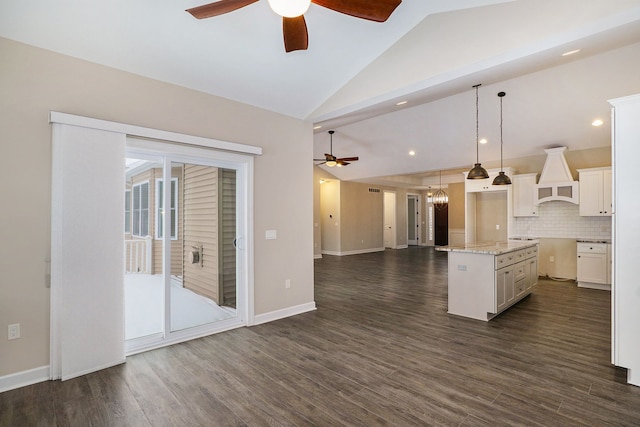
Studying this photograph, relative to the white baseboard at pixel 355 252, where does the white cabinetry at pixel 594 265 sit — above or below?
above

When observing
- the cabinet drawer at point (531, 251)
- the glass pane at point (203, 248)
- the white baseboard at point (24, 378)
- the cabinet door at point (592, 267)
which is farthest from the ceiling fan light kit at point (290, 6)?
the cabinet door at point (592, 267)

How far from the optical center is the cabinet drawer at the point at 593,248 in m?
5.92

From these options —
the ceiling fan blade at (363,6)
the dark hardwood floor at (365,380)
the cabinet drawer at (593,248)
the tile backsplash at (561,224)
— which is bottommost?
the dark hardwood floor at (365,380)

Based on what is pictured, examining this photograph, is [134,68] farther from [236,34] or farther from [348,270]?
[348,270]

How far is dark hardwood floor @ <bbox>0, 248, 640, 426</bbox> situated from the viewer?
2.20 meters

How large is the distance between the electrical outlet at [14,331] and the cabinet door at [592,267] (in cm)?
827

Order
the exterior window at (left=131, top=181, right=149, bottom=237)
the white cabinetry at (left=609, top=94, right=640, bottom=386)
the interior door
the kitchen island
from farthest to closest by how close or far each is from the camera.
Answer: the exterior window at (left=131, top=181, right=149, bottom=237) → the kitchen island → the interior door → the white cabinetry at (left=609, top=94, right=640, bottom=386)

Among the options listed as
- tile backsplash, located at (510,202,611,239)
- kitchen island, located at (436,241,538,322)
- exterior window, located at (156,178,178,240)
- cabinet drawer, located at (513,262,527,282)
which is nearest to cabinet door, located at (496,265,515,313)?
kitchen island, located at (436,241,538,322)

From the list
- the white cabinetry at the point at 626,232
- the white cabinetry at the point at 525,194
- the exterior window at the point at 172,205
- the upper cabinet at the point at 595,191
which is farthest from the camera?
the white cabinetry at the point at 525,194

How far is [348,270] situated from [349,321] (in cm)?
387

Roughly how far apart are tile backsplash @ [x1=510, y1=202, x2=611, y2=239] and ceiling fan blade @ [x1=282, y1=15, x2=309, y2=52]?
22.8ft

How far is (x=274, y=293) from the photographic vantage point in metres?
4.32

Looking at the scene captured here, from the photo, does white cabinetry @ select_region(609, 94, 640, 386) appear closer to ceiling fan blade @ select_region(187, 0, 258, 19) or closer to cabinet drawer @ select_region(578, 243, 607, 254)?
ceiling fan blade @ select_region(187, 0, 258, 19)

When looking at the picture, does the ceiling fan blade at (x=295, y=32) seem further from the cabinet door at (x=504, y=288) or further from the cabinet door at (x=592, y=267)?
the cabinet door at (x=592, y=267)
